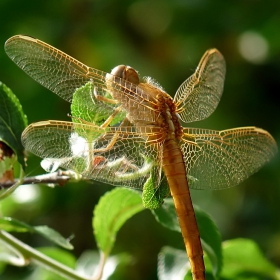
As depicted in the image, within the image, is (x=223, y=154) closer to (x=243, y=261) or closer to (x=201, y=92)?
(x=201, y=92)

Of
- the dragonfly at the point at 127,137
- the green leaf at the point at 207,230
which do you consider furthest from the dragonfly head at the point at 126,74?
the green leaf at the point at 207,230

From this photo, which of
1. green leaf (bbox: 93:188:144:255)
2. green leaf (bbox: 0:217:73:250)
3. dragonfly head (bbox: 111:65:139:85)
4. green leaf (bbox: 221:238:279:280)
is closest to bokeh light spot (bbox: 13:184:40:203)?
green leaf (bbox: 93:188:144:255)

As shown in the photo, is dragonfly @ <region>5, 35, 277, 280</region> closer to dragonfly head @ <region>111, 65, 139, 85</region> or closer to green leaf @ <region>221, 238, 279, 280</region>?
dragonfly head @ <region>111, 65, 139, 85</region>

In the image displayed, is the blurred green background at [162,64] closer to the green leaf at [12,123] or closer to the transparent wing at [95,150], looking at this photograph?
the green leaf at [12,123]

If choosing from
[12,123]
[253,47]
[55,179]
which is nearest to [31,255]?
[55,179]

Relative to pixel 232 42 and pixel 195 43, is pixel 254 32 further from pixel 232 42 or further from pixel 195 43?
pixel 195 43
